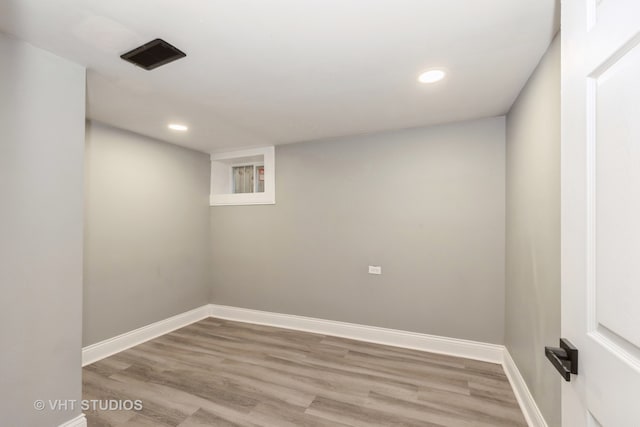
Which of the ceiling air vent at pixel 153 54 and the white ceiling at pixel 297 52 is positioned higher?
the white ceiling at pixel 297 52

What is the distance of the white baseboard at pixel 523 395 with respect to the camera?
1.75 metres

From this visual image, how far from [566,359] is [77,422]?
2593 millimetres

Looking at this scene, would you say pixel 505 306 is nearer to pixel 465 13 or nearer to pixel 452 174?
pixel 452 174

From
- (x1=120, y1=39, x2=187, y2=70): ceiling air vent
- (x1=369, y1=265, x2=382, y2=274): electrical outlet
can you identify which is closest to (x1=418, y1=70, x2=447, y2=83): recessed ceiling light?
(x1=120, y1=39, x2=187, y2=70): ceiling air vent

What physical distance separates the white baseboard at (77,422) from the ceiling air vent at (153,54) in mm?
2248

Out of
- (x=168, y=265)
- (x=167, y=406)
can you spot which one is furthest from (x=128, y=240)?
(x=167, y=406)

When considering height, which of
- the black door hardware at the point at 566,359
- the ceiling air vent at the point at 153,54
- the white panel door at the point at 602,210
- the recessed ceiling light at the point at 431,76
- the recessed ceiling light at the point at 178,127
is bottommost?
the black door hardware at the point at 566,359

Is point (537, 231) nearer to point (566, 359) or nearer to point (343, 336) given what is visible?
point (566, 359)

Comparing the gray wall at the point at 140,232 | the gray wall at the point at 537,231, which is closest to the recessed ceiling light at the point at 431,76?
the gray wall at the point at 537,231

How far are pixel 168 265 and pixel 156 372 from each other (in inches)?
51.5

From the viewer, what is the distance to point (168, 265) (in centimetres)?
349

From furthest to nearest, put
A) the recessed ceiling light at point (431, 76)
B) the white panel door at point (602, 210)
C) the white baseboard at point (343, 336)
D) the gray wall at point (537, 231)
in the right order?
1. the white baseboard at point (343, 336)
2. the recessed ceiling light at point (431, 76)
3. the gray wall at point (537, 231)
4. the white panel door at point (602, 210)

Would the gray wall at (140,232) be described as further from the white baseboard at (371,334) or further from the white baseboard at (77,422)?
the white baseboard at (77,422)

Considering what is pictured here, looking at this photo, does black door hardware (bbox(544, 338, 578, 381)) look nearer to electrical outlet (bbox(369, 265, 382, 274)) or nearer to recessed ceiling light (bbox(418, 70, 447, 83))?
recessed ceiling light (bbox(418, 70, 447, 83))
